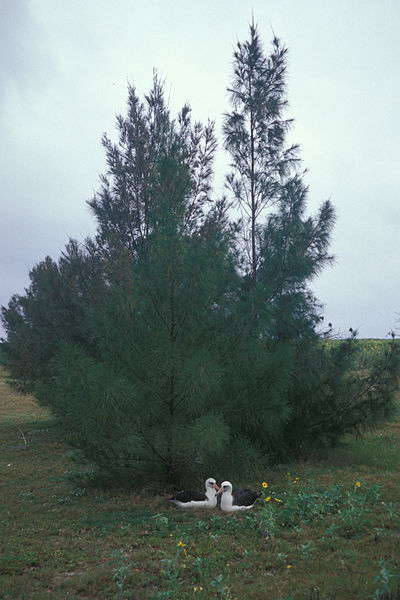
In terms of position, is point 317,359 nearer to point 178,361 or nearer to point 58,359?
point 178,361

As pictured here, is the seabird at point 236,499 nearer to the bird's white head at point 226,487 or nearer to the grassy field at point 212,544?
the bird's white head at point 226,487

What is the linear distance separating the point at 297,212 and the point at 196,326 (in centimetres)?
632

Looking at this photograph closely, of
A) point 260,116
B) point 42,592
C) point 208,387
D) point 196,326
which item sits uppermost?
point 260,116

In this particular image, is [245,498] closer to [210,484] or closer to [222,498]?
[222,498]

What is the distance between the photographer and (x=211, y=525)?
6.67 meters

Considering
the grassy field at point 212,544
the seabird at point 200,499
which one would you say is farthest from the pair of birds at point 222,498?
the grassy field at point 212,544

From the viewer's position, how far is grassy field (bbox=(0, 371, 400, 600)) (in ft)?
→ 15.3

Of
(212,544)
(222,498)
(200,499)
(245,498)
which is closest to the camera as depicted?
(212,544)

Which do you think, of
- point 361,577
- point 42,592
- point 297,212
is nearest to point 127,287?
point 297,212

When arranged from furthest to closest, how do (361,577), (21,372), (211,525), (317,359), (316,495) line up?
(21,372), (317,359), (316,495), (211,525), (361,577)

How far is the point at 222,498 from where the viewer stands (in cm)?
738

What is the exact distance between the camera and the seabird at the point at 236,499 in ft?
23.7

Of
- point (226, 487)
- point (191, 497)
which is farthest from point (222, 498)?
point (191, 497)

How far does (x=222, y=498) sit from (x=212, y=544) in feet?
5.18
